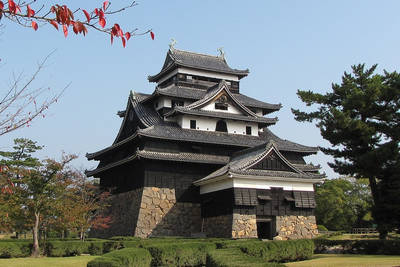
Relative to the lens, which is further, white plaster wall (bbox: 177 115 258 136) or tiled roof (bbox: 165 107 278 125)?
white plaster wall (bbox: 177 115 258 136)

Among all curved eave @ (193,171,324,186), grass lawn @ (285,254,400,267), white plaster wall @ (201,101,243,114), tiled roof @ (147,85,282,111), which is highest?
tiled roof @ (147,85,282,111)

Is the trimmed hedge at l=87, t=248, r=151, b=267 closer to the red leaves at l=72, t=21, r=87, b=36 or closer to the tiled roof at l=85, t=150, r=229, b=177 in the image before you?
the red leaves at l=72, t=21, r=87, b=36

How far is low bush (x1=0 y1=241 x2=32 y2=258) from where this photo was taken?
72.4 feet

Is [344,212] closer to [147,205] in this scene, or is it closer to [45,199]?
[147,205]

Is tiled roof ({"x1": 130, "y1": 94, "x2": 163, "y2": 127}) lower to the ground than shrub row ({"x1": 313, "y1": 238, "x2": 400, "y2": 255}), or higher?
higher

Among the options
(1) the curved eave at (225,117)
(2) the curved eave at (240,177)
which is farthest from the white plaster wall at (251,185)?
(1) the curved eave at (225,117)

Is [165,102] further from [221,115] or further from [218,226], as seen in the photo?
[218,226]

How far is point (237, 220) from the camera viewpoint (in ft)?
86.9

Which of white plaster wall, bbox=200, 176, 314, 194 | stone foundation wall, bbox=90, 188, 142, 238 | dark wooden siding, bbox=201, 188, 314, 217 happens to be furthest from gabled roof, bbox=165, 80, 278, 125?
stone foundation wall, bbox=90, 188, 142, 238

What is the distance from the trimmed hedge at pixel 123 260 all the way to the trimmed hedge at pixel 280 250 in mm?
4938

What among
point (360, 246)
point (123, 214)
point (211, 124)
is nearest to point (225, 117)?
point (211, 124)

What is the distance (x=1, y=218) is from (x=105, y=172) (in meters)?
13.0

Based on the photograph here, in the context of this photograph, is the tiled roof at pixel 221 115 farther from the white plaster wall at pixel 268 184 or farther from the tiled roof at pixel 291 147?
the white plaster wall at pixel 268 184

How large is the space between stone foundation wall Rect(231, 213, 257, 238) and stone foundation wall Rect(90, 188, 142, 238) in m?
7.10
